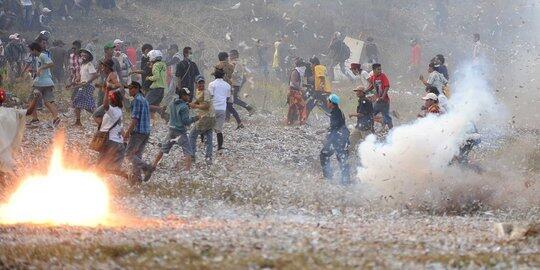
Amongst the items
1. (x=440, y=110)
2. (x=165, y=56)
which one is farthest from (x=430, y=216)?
(x=165, y=56)

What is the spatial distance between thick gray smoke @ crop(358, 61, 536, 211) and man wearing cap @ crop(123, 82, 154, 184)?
13.2 feet

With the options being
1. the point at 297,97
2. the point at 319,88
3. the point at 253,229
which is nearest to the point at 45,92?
the point at 297,97

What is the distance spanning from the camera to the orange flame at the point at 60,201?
1261cm

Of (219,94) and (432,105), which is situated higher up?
(219,94)

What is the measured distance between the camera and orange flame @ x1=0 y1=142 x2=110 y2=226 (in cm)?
1261

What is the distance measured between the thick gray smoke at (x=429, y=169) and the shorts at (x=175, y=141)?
3.32 metres

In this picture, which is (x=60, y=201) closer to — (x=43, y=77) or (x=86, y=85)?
(x=43, y=77)

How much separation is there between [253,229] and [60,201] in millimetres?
4055

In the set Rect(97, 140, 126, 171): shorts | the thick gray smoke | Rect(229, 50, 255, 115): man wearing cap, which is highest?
Rect(229, 50, 255, 115): man wearing cap

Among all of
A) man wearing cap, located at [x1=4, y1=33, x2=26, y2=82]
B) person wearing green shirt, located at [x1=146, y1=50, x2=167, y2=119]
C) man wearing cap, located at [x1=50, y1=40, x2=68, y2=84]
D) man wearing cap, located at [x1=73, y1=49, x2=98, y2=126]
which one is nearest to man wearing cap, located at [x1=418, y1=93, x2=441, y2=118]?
person wearing green shirt, located at [x1=146, y1=50, x2=167, y2=119]

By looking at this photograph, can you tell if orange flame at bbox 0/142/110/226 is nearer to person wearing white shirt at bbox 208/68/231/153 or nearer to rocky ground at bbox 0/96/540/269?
rocky ground at bbox 0/96/540/269

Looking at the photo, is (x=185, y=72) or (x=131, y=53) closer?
(x=185, y=72)

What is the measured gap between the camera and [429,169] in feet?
51.6

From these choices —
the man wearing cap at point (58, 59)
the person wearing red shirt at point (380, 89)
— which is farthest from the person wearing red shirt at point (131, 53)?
the person wearing red shirt at point (380, 89)
